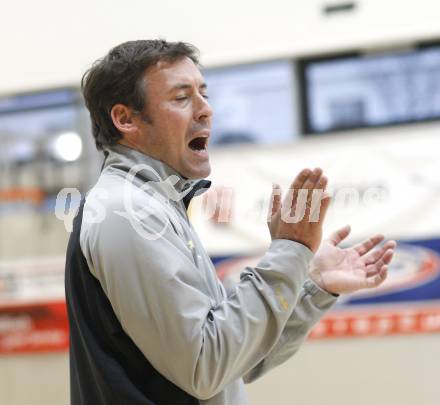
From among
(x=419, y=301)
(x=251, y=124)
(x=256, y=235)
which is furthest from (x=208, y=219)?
(x=419, y=301)

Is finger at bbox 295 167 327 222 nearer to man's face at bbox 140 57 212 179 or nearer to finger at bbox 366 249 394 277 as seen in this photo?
man's face at bbox 140 57 212 179

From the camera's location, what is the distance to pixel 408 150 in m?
4.17

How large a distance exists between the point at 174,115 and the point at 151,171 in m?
0.13

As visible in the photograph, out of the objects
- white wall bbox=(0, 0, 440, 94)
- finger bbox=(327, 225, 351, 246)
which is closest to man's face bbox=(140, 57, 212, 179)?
finger bbox=(327, 225, 351, 246)

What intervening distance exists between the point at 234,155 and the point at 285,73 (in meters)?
0.64

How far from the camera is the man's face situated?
52.9 inches

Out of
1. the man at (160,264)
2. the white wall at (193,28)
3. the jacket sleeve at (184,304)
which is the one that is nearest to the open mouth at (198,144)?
the man at (160,264)

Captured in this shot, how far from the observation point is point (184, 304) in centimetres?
109

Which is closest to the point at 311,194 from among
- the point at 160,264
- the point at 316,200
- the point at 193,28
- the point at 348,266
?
the point at 316,200

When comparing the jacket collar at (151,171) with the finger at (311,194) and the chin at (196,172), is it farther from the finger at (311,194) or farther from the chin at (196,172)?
the finger at (311,194)

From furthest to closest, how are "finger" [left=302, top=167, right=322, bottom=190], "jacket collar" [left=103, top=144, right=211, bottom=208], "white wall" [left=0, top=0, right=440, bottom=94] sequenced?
"white wall" [left=0, top=0, right=440, bottom=94], "jacket collar" [left=103, top=144, right=211, bottom=208], "finger" [left=302, top=167, right=322, bottom=190]

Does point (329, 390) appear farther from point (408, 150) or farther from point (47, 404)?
point (47, 404)

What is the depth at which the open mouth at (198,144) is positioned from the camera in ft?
4.63

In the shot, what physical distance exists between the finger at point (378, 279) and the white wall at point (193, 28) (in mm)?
3038
